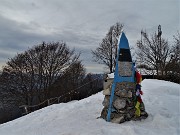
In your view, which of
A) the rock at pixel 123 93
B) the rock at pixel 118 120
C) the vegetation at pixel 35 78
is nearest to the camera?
the rock at pixel 118 120

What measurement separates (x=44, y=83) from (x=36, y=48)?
180 inches

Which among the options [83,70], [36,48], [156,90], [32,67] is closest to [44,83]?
[32,67]

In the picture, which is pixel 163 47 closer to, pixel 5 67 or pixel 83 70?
pixel 83 70

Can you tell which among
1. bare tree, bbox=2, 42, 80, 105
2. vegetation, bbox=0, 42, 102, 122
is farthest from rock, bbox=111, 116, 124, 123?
bare tree, bbox=2, 42, 80, 105

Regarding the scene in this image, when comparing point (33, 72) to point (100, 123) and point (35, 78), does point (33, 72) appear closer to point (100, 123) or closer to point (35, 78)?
point (35, 78)

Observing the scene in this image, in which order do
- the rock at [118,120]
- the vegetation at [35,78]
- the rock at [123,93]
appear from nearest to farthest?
1. the rock at [118,120]
2. the rock at [123,93]
3. the vegetation at [35,78]

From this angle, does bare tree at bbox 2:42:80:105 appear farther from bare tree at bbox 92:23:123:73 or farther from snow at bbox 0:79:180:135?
snow at bbox 0:79:180:135

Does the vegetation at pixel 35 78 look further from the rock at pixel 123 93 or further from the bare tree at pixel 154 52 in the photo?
the rock at pixel 123 93

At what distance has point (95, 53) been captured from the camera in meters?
31.8

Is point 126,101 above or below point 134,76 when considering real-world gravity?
below

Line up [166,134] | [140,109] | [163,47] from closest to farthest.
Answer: [166,134] → [140,109] → [163,47]

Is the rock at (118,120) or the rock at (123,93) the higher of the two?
the rock at (123,93)

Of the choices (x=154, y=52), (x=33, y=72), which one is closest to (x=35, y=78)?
(x=33, y=72)

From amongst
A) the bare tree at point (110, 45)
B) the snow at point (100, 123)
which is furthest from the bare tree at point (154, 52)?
the snow at point (100, 123)
